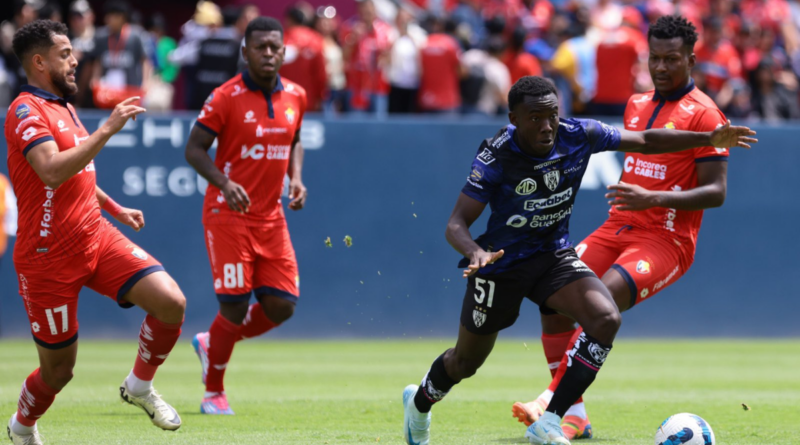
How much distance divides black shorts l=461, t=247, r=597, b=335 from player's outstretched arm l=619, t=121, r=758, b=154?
0.94 metres

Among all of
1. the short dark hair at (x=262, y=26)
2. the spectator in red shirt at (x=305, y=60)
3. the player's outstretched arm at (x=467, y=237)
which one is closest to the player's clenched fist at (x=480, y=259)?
the player's outstretched arm at (x=467, y=237)

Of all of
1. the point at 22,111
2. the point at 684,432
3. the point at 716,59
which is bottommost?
the point at 684,432

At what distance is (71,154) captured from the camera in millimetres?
6566

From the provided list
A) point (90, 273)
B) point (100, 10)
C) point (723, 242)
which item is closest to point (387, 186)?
point (723, 242)

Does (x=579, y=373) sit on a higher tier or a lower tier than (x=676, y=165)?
lower

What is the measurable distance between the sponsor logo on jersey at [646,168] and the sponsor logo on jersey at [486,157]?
6.00ft

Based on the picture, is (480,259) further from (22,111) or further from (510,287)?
(22,111)

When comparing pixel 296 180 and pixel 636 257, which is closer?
pixel 636 257

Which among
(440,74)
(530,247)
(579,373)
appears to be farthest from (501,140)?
(440,74)

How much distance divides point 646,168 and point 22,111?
433cm

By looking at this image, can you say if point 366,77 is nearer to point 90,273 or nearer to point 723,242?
point 723,242

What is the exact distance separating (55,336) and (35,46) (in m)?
1.82

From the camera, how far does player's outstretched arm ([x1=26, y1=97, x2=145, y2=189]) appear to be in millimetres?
6527

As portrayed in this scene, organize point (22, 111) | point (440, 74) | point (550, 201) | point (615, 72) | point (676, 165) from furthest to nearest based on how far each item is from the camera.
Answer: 1. point (440, 74)
2. point (615, 72)
3. point (676, 165)
4. point (550, 201)
5. point (22, 111)
